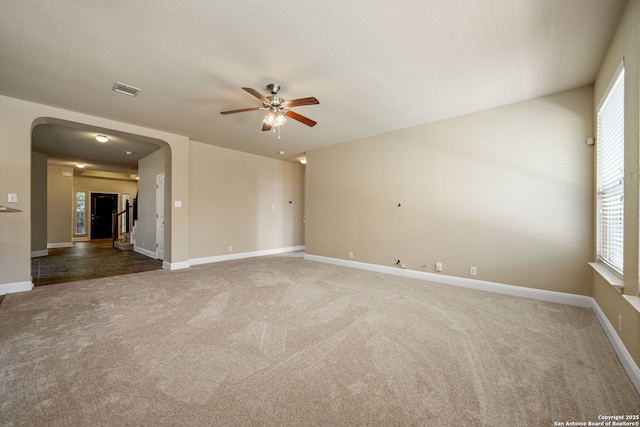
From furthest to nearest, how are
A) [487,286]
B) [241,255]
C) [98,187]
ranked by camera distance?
[98,187] → [241,255] → [487,286]

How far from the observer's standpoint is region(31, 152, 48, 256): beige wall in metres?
6.46

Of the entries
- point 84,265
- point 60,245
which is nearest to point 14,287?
point 84,265

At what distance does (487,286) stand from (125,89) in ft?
18.7

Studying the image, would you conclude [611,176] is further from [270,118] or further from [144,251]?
[144,251]

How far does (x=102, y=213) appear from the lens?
1047 cm

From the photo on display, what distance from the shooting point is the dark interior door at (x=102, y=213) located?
402 inches

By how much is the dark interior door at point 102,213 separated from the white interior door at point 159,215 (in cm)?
613

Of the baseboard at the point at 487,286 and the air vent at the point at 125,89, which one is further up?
the air vent at the point at 125,89

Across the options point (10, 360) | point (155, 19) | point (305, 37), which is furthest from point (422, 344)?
point (155, 19)

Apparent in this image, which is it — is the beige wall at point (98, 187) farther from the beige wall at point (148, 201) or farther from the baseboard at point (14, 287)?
the baseboard at point (14, 287)

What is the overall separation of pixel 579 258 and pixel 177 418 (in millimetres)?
4473

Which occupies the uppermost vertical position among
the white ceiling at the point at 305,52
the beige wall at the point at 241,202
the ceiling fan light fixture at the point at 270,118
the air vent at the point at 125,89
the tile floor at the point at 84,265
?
the white ceiling at the point at 305,52

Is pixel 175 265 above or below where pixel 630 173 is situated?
below

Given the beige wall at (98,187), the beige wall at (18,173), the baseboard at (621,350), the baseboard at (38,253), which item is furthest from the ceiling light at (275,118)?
the beige wall at (98,187)
